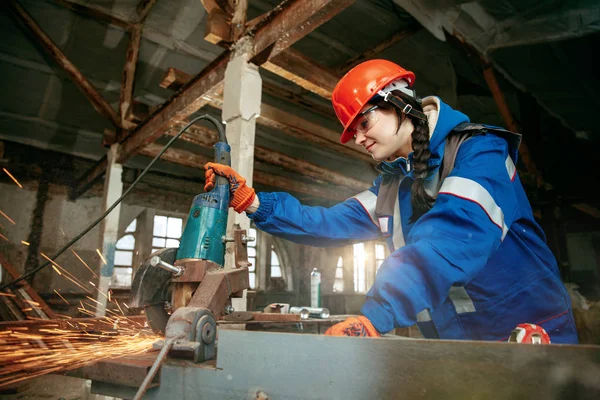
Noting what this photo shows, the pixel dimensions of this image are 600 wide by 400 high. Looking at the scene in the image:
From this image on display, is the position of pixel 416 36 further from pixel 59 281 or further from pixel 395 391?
pixel 59 281

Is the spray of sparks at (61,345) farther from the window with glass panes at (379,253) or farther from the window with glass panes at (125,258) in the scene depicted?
the window with glass panes at (379,253)

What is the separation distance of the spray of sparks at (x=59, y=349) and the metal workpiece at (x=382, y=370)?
1.99 feet

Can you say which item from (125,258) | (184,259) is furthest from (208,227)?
(125,258)

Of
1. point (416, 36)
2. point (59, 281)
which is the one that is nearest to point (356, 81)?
point (416, 36)

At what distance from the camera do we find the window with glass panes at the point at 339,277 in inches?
446

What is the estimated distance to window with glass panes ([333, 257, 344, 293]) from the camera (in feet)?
37.2

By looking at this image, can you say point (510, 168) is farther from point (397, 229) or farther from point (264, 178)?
point (264, 178)

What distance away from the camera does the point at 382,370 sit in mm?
824

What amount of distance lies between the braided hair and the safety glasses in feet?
0.15

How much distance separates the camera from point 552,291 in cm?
135

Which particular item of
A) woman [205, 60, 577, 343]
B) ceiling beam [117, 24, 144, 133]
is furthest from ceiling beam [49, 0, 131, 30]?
woman [205, 60, 577, 343]

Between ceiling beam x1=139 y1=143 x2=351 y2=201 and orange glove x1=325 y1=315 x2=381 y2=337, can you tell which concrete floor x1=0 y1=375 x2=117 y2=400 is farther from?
orange glove x1=325 y1=315 x2=381 y2=337

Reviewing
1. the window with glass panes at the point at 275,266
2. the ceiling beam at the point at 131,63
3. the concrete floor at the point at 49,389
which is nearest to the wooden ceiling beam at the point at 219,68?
the ceiling beam at the point at 131,63

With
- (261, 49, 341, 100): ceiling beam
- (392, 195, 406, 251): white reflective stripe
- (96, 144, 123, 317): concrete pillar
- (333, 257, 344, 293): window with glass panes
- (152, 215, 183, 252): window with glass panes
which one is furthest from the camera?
(333, 257, 344, 293): window with glass panes
